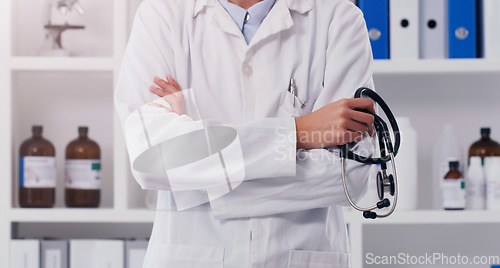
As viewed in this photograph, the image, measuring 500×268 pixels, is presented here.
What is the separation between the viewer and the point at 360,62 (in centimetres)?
105

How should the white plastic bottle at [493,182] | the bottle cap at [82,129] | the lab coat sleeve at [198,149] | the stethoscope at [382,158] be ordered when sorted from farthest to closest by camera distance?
the bottle cap at [82,129]
the white plastic bottle at [493,182]
the lab coat sleeve at [198,149]
the stethoscope at [382,158]

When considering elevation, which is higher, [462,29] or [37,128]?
[462,29]

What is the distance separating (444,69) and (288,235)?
2.95ft

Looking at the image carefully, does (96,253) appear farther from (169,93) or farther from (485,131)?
(485,131)

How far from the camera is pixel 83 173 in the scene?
5.62 ft

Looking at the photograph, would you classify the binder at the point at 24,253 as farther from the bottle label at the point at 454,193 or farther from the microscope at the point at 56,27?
the bottle label at the point at 454,193

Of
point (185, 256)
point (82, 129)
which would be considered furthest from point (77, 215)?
point (185, 256)

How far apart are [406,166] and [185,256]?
88cm

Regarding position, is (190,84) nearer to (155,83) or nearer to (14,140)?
(155,83)

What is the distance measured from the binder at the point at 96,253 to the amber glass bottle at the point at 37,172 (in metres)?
0.15

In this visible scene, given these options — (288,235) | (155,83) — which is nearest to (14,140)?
(155,83)

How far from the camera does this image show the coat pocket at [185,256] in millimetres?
990

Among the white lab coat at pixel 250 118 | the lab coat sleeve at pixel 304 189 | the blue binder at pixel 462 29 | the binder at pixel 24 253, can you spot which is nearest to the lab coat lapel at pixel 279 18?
the white lab coat at pixel 250 118

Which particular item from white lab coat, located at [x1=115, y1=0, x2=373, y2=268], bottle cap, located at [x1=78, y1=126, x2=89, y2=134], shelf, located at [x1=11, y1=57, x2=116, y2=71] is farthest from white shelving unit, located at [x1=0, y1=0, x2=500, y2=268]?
white lab coat, located at [x1=115, y1=0, x2=373, y2=268]
